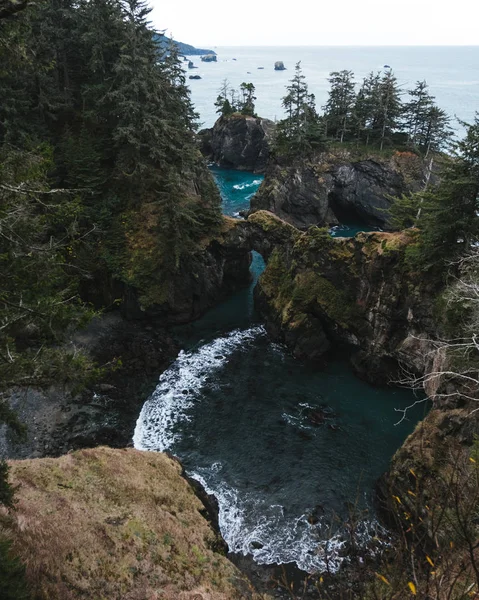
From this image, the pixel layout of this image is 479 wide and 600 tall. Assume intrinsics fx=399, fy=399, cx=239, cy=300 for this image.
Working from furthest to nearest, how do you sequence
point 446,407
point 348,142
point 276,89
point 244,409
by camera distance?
point 276,89, point 348,142, point 244,409, point 446,407

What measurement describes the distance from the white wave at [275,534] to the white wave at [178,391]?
5480 mm

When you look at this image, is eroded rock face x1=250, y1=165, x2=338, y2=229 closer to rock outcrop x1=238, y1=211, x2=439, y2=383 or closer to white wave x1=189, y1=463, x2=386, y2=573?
rock outcrop x1=238, y1=211, x2=439, y2=383

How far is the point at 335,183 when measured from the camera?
6397cm

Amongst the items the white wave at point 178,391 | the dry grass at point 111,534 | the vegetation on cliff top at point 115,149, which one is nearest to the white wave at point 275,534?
the dry grass at point 111,534

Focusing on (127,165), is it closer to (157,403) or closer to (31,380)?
(157,403)

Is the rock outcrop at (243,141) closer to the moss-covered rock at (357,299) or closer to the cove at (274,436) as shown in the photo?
the moss-covered rock at (357,299)

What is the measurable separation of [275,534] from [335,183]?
55.3 meters

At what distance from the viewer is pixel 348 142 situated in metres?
66.1

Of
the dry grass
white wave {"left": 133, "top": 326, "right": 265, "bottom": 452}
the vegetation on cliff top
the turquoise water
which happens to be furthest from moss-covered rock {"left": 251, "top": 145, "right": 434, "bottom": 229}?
the dry grass

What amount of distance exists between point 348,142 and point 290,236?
37.4m

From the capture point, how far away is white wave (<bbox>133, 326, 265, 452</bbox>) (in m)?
25.7

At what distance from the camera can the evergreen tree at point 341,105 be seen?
65.1 metres

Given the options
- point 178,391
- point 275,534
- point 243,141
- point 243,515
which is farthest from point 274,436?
point 243,141

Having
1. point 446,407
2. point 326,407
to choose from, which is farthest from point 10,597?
point 326,407
